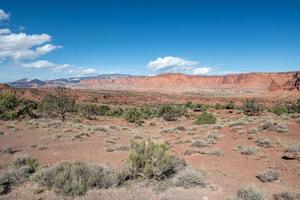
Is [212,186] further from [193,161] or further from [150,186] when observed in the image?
[193,161]

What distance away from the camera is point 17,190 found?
698 centimetres

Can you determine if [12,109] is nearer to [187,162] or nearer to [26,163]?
[26,163]

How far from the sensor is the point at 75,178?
6.87 m

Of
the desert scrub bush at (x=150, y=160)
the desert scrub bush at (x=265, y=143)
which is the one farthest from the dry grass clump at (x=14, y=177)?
the desert scrub bush at (x=265, y=143)

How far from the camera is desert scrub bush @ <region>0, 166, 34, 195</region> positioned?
7095mm

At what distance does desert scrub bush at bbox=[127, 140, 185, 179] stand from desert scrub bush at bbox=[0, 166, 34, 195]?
3.08 meters

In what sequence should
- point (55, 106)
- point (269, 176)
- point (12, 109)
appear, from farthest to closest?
point (55, 106), point (12, 109), point (269, 176)

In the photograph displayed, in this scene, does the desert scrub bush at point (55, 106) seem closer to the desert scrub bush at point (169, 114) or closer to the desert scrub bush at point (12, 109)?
the desert scrub bush at point (12, 109)

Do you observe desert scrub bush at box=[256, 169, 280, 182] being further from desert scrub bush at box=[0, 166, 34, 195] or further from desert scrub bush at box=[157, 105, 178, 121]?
desert scrub bush at box=[157, 105, 178, 121]

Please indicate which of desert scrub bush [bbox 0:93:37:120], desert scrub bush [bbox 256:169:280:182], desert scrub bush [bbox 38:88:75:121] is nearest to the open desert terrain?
desert scrub bush [bbox 256:169:280:182]

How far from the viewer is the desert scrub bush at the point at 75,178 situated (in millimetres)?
6559

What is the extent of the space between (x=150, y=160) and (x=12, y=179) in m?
3.95

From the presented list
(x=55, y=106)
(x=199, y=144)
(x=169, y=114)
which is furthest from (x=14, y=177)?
(x=169, y=114)

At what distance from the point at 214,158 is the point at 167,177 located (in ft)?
14.2
